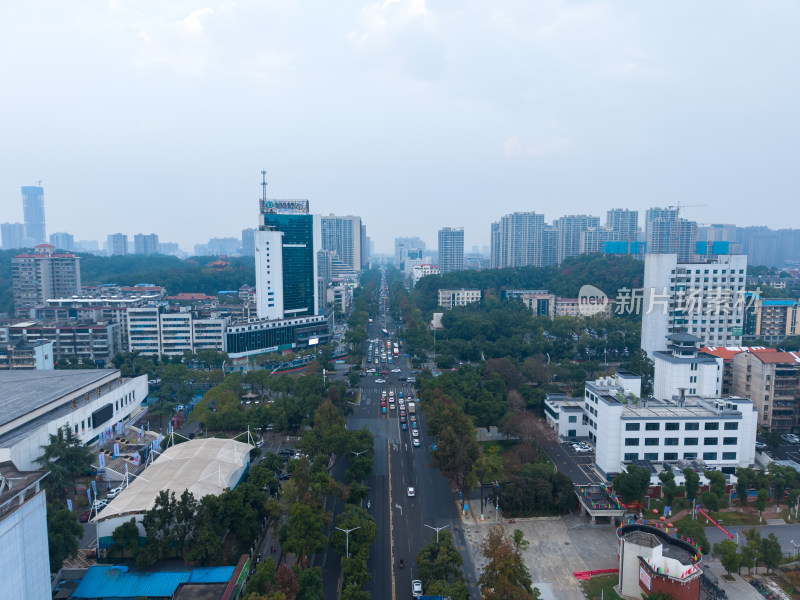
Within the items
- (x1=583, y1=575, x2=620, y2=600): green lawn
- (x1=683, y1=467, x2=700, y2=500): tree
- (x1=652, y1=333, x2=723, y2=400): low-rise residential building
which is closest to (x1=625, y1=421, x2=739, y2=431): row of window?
(x1=683, y1=467, x2=700, y2=500): tree

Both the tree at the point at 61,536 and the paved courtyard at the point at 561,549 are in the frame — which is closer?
the tree at the point at 61,536

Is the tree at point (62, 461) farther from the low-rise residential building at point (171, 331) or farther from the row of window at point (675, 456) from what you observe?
the low-rise residential building at point (171, 331)

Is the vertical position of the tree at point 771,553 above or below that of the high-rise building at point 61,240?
below

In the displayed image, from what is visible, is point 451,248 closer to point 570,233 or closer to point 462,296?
point 570,233

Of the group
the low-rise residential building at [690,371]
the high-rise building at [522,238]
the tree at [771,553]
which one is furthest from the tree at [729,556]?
the high-rise building at [522,238]

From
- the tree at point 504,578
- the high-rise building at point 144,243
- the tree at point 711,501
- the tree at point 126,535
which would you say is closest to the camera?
the tree at point 504,578

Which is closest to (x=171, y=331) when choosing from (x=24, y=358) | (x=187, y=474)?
(x=24, y=358)

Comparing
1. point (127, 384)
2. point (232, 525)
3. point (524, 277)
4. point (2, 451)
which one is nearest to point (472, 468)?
point (232, 525)
